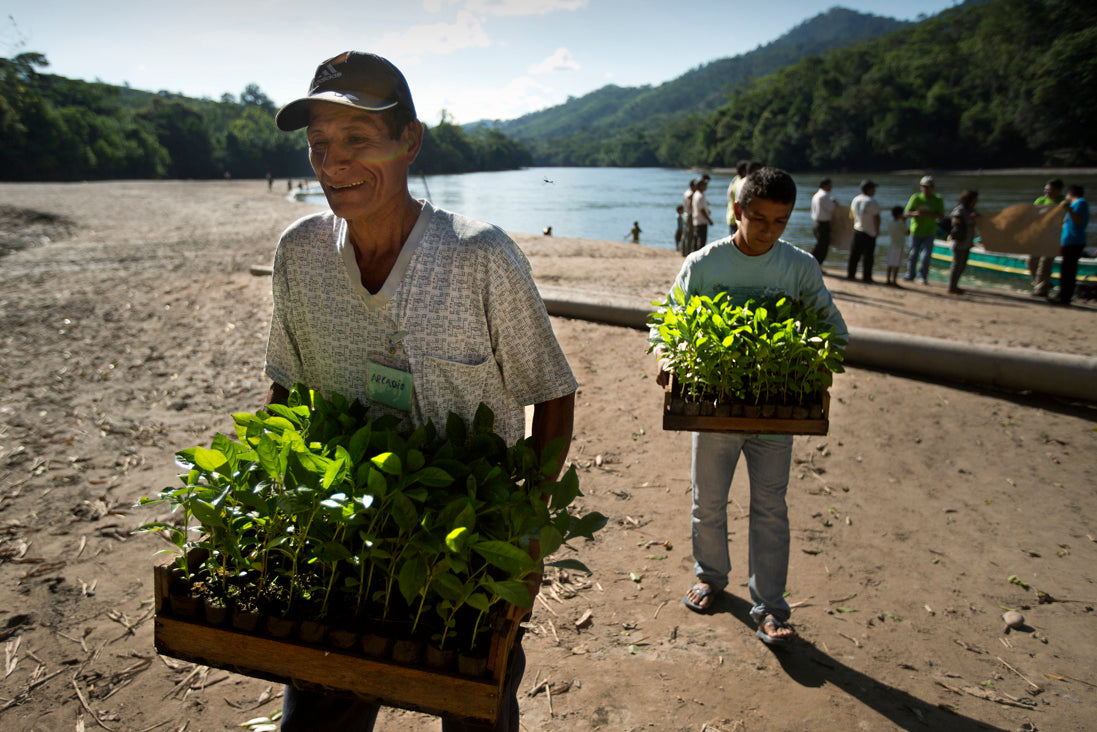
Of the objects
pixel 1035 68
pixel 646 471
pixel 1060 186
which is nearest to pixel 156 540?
pixel 646 471

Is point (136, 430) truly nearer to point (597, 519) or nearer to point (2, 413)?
point (2, 413)

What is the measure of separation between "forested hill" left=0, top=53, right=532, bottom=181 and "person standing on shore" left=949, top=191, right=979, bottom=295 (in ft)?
153

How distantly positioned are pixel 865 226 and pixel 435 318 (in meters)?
13.0

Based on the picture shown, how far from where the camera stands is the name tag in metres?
1.91

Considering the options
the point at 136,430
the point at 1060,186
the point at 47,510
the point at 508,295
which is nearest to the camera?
the point at 508,295

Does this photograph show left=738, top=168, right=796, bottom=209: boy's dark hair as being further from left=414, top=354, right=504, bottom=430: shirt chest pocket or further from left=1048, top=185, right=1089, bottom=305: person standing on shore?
left=1048, top=185, right=1089, bottom=305: person standing on shore

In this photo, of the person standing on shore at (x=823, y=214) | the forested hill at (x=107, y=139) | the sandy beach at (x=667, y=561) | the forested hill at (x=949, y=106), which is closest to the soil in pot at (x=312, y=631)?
the sandy beach at (x=667, y=561)

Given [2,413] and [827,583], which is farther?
[2,413]

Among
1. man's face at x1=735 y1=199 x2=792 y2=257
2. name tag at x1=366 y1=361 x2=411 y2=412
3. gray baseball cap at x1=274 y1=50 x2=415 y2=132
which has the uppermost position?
gray baseball cap at x1=274 y1=50 x2=415 y2=132

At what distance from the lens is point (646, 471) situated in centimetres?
530

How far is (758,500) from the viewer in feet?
11.1

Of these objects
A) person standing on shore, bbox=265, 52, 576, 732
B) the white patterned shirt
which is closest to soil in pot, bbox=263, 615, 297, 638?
person standing on shore, bbox=265, 52, 576, 732

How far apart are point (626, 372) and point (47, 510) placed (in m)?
5.19

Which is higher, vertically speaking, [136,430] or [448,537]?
[448,537]
